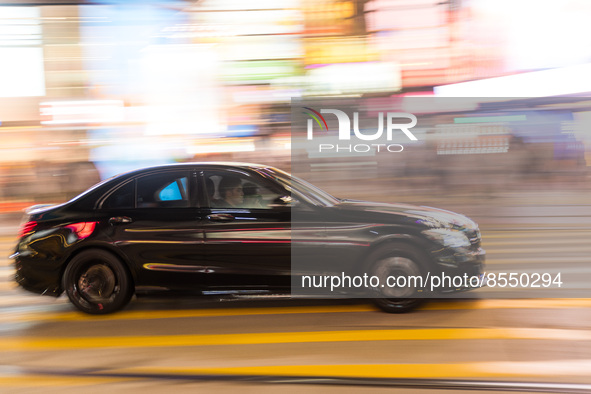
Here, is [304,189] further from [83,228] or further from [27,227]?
[27,227]

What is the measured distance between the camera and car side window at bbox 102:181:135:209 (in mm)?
5188

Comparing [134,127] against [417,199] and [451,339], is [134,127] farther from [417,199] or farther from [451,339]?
[451,339]

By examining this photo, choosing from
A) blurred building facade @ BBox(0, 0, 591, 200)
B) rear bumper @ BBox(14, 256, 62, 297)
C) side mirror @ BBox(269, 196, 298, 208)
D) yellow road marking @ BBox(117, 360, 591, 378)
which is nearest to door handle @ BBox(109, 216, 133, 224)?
rear bumper @ BBox(14, 256, 62, 297)

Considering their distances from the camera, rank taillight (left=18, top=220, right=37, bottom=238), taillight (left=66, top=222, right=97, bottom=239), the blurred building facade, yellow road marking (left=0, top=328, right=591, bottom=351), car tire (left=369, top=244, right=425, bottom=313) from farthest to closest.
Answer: the blurred building facade
taillight (left=18, top=220, right=37, bottom=238)
taillight (left=66, top=222, right=97, bottom=239)
car tire (left=369, top=244, right=425, bottom=313)
yellow road marking (left=0, top=328, right=591, bottom=351)

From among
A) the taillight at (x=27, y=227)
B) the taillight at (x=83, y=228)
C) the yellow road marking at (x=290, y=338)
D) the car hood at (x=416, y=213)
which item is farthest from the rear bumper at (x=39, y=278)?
the car hood at (x=416, y=213)

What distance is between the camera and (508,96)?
37.5 ft

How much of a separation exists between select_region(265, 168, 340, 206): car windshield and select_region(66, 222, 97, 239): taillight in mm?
1743

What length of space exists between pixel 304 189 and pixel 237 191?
0.64m

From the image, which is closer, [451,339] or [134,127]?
[451,339]

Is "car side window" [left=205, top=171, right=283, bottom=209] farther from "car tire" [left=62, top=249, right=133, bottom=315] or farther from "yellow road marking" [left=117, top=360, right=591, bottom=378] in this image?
"yellow road marking" [left=117, top=360, right=591, bottom=378]

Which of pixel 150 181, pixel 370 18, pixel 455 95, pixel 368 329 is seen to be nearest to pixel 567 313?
pixel 368 329

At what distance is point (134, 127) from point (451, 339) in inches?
385

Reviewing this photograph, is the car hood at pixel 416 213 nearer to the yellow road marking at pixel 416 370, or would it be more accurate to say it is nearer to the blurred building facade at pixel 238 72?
the yellow road marking at pixel 416 370

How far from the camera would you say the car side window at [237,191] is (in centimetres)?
506
